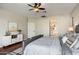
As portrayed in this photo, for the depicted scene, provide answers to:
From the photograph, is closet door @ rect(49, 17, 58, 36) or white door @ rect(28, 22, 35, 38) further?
white door @ rect(28, 22, 35, 38)

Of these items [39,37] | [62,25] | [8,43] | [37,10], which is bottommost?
[8,43]

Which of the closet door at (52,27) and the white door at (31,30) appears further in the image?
the white door at (31,30)

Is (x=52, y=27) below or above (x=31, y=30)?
above

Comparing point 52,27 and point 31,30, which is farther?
point 31,30
